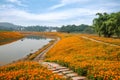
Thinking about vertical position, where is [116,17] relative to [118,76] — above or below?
above

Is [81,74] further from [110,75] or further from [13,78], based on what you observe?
[13,78]

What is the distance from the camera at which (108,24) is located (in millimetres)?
78688

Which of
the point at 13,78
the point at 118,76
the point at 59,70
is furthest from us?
the point at 59,70

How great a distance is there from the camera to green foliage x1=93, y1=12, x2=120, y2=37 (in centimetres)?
7731

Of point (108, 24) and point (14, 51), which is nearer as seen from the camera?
point (14, 51)

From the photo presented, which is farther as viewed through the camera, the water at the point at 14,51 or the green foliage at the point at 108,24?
the green foliage at the point at 108,24

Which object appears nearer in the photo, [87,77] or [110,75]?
[110,75]

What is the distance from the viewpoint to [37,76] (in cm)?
1442

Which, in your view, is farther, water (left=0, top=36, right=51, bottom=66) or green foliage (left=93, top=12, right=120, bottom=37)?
green foliage (left=93, top=12, right=120, bottom=37)

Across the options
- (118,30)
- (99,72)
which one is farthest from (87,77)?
(118,30)

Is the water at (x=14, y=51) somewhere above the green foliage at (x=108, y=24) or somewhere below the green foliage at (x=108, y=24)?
below

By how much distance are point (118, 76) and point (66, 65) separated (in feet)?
24.8

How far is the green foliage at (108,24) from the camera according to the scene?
254ft

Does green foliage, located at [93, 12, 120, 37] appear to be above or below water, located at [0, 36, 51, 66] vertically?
above
